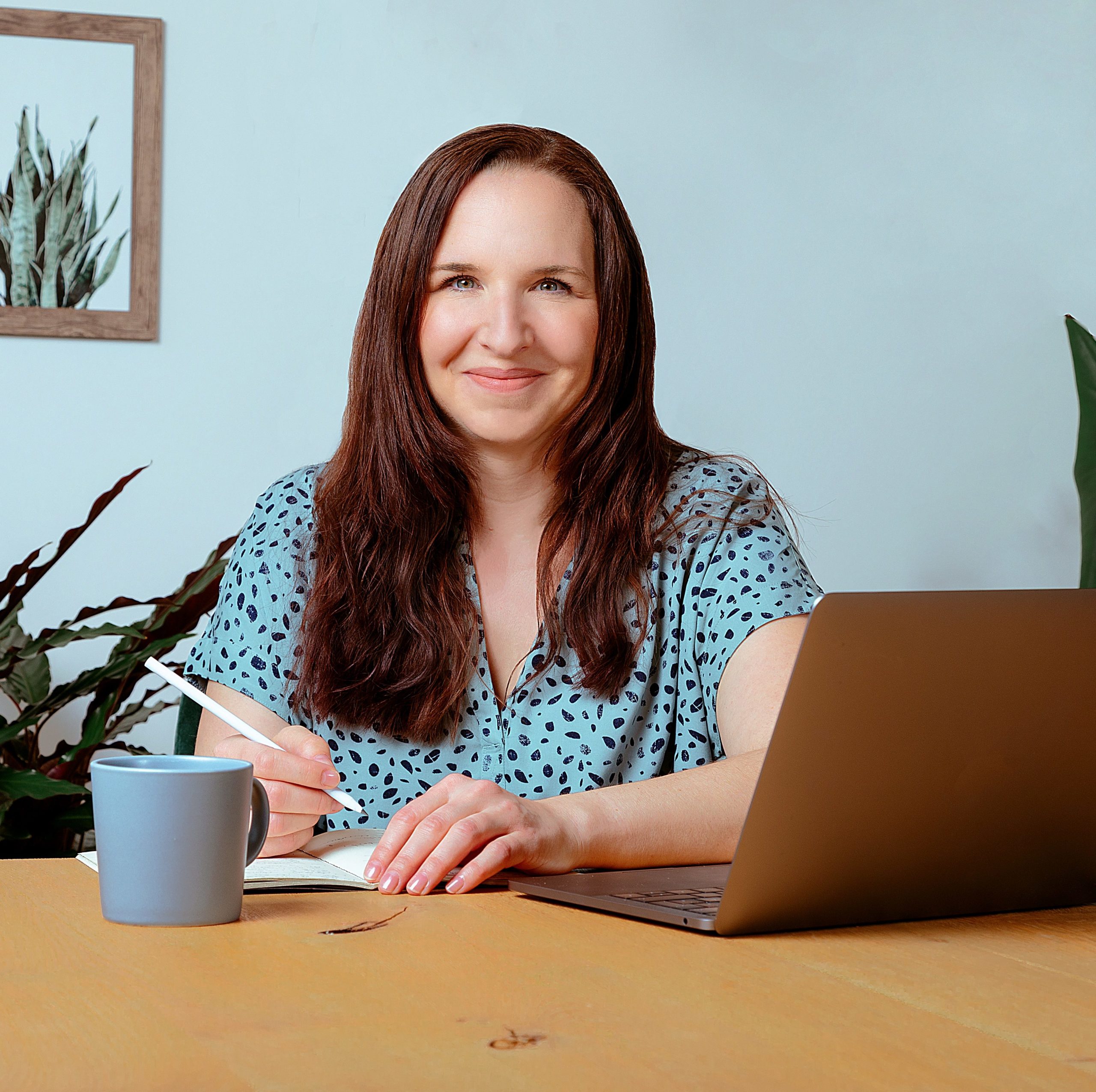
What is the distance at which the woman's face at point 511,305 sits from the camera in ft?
4.25

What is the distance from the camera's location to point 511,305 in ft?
4.22

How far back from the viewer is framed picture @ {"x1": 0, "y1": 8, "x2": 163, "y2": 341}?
224 cm

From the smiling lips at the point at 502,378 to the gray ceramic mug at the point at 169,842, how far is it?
0.68 meters

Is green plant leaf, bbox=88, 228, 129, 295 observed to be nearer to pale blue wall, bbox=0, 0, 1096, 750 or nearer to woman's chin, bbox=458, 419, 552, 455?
pale blue wall, bbox=0, 0, 1096, 750

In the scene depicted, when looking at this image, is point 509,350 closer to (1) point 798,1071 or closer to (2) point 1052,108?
(1) point 798,1071

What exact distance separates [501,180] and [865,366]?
1430mm

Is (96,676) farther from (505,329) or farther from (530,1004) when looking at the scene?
(530,1004)

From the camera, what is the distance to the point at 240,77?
231cm

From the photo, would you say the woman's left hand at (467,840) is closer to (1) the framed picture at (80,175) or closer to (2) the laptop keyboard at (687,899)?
(2) the laptop keyboard at (687,899)

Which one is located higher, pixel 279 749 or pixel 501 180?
pixel 501 180

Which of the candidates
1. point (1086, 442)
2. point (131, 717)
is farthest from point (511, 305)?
point (1086, 442)

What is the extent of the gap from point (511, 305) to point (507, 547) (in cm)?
26

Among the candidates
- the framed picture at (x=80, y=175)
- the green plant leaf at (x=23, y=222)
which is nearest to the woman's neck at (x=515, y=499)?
the framed picture at (x=80, y=175)

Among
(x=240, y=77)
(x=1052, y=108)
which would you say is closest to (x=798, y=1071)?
(x=240, y=77)
